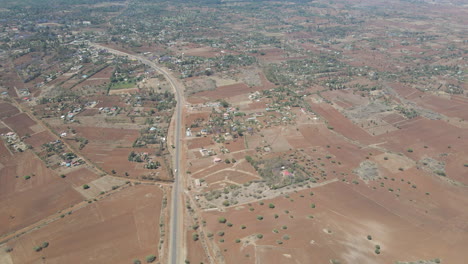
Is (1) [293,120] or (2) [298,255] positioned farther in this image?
(1) [293,120]

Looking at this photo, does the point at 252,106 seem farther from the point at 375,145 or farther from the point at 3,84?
the point at 3,84

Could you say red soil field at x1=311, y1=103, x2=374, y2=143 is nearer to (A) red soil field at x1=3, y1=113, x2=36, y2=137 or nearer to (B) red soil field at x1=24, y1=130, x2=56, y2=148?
(B) red soil field at x1=24, y1=130, x2=56, y2=148

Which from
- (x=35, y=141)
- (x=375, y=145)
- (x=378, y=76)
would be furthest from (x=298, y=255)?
(x=378, y=76)

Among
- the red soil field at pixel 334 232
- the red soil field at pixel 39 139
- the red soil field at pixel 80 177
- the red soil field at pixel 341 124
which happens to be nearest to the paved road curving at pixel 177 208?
the red soil field at pixel 334 232

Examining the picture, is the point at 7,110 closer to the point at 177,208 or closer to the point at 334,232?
the point at 177,208

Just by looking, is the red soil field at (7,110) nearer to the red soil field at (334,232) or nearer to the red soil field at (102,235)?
the red soil field at (102,235)

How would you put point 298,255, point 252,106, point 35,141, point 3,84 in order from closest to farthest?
1. point 298,255
2. point 35,141
3. point 252,106
4. point 3,84

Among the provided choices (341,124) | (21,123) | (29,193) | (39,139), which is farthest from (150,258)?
(21,123)

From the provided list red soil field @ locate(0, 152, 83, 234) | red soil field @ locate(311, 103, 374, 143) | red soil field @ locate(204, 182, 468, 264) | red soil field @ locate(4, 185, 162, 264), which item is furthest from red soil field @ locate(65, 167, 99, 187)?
red soil field @ locate(311, 103, 374, 143)
